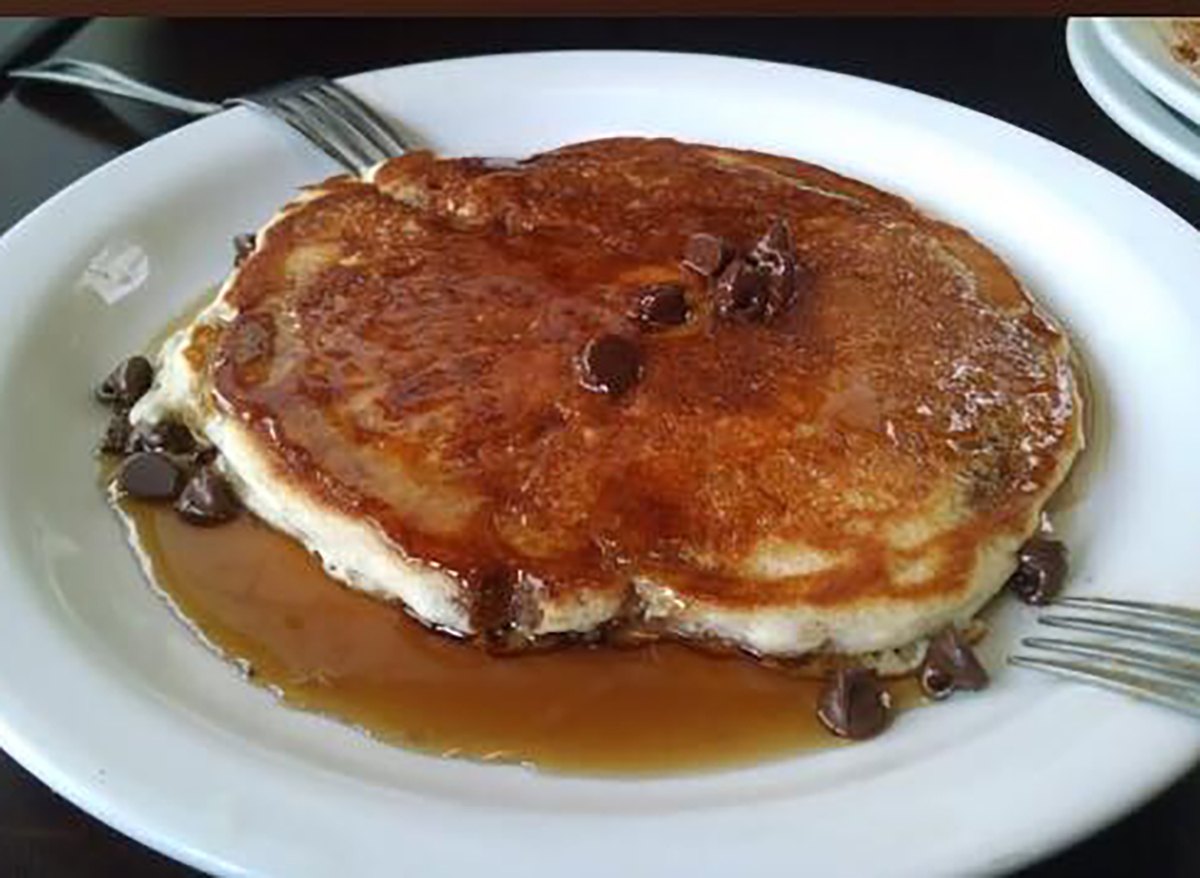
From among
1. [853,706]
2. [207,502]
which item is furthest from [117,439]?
[853,706]

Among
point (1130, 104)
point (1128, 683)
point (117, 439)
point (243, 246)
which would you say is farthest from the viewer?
point (1130, 104)

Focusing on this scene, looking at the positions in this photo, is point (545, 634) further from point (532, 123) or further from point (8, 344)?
point (532, 123)

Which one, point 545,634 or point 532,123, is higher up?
point 532,123

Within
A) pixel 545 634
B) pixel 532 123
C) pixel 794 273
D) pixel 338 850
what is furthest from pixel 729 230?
pixel 338 850

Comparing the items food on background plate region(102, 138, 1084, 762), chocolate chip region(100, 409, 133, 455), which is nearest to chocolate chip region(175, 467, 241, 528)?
food on background plate region(102, 138, 1084, 762)

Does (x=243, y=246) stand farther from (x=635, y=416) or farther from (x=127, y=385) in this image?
(x=635, y=416)

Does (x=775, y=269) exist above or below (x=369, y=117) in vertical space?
above

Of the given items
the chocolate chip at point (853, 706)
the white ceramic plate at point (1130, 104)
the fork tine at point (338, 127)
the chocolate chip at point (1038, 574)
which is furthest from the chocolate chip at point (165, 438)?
the white ceramic plate at point (1130, 104)
